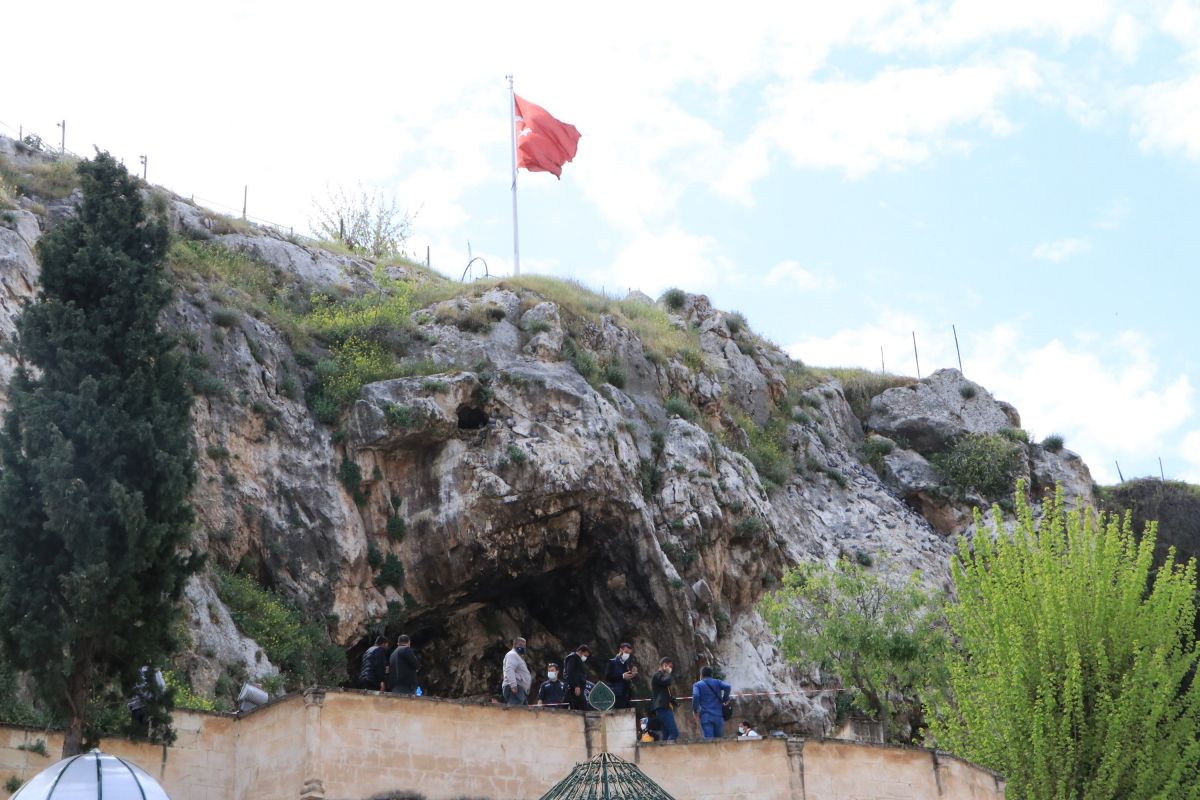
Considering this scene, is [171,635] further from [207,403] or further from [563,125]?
[563,125]

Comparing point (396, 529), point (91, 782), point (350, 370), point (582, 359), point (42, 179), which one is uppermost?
point (42, 179)

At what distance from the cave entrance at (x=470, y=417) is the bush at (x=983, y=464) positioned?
1792 centimetres

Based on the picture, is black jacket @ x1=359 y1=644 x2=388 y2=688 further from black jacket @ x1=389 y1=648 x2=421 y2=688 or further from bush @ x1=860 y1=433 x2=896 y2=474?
bush @ x1=860 y1=433 x2=896 y2=474

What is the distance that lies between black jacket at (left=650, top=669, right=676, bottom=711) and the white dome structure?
834 cm

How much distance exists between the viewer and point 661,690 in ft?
69.9

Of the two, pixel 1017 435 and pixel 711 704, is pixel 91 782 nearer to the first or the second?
pixel 711 704

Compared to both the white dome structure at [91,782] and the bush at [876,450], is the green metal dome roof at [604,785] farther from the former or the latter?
the bush at [876,450]

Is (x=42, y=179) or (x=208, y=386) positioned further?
(x=42, y=179)

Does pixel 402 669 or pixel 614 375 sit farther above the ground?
pixel 614 375

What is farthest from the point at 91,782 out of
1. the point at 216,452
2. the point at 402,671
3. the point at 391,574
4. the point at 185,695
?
the point at 391,574

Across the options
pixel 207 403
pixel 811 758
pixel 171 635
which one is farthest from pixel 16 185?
pixel 811 758

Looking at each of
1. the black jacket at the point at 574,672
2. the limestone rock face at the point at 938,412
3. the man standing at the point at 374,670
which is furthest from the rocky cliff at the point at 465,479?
the black jacket at the point at 574,672

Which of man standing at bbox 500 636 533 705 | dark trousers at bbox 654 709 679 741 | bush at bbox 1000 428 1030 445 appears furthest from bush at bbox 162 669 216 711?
bush at bbox 1000 428 1030 445

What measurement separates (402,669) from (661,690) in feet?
12.2
